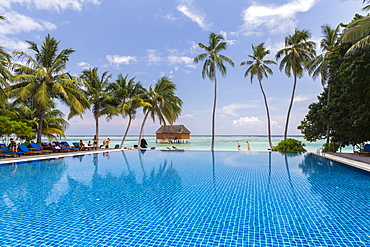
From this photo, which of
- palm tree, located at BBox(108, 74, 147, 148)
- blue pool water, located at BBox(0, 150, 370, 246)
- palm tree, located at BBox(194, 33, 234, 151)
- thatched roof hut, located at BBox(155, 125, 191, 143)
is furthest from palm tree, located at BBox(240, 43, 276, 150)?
thatched roof hut, located at BBox(155, 125, 191, 143)

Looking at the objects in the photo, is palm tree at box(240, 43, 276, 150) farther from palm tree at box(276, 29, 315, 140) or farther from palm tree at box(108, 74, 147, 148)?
palm tree at box(108, 74, 147, 148)

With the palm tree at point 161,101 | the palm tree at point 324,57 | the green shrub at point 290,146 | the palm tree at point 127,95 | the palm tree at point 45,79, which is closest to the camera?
the palm tree at point 45,79

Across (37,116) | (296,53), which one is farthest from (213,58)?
(37,116)

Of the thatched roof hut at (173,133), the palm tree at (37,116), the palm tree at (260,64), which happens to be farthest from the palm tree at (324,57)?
the thatched roof hut at (173,133)

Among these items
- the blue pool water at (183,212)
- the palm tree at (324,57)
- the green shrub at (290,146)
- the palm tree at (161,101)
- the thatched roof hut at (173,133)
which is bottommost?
the blue pool water at (183,212)

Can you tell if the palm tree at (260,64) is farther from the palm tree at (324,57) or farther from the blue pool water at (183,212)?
the blue pool water at (183,212)

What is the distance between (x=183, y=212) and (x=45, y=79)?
44.2ft

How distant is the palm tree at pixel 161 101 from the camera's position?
1939cm

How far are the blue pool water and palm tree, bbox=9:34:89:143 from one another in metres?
7.52

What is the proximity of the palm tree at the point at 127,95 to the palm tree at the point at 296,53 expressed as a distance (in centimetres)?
1304

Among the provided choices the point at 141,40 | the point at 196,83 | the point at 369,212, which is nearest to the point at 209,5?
the point at 141,40

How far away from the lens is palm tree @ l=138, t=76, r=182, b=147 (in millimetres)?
19391

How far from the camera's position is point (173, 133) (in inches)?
1594

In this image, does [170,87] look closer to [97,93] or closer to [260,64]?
[97,93]
